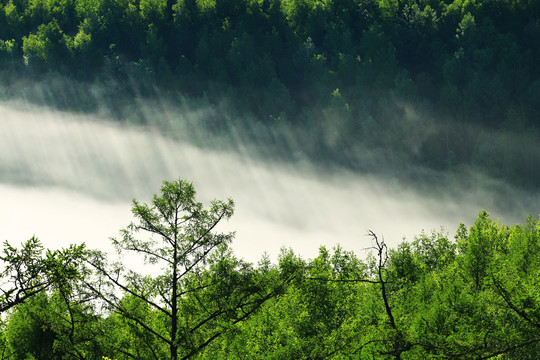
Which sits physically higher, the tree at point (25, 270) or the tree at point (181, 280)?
the tree at point (181, 280)

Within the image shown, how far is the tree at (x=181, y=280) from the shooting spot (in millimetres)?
22453

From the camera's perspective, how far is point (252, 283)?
23.2 m

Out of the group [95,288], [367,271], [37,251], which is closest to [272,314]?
[95,288]

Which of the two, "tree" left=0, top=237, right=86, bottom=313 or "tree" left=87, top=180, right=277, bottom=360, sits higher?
"tree" left=87, top=180, right=277, bottom=360

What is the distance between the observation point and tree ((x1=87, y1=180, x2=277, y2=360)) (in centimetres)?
2245

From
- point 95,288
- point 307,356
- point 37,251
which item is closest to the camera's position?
point 37,251

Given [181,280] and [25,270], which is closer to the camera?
[25,270]

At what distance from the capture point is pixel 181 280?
23.2 m

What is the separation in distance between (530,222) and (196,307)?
59.1 metres

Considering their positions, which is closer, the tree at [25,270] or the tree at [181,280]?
the tree at [25,270]

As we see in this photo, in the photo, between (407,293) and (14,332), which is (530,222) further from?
(14,332)

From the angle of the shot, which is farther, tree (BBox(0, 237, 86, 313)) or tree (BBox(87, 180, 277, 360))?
tree (BBox(87, 180, 277, 360))

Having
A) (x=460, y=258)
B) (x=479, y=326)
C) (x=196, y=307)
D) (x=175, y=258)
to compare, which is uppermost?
(x=460, y=258)

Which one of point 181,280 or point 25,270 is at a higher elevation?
point 181,280
